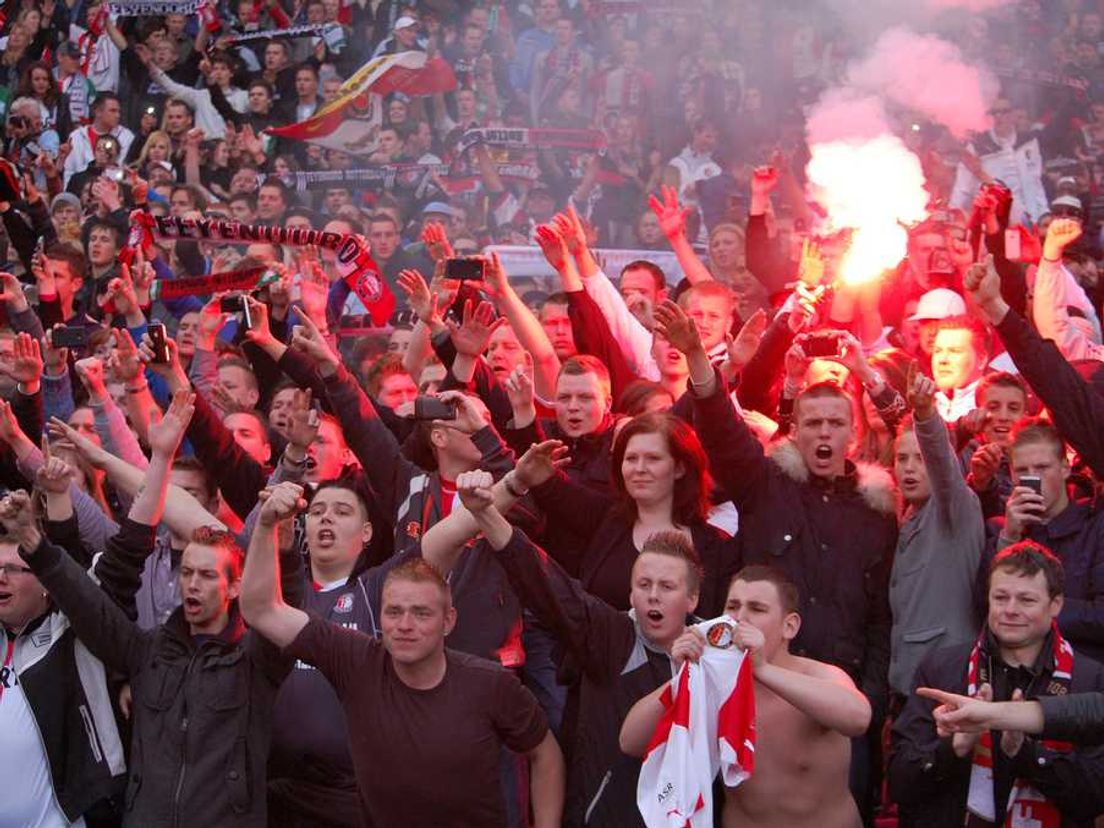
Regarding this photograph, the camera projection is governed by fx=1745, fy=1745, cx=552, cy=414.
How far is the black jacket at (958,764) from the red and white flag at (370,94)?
7201 millimetres

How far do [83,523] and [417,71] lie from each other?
5.90 metres

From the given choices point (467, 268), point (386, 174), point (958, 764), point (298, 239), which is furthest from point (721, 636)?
point (386, 174)

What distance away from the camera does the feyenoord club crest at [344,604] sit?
5.40 meters

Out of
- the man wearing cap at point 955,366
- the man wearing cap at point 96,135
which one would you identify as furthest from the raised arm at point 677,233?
the man wearing cap at point 96,135

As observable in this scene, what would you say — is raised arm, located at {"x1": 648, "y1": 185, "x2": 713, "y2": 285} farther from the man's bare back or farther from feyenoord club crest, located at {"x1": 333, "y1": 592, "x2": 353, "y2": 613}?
the man's bare back

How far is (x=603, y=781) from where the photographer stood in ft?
15.9

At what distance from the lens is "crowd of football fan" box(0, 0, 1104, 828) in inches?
186

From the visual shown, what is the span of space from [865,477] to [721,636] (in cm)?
125

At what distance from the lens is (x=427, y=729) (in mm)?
4730

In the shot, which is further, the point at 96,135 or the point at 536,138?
the point at 96,135

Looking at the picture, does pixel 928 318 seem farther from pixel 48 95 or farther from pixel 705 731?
pixel 48 95

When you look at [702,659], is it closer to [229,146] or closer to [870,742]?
[870,742]

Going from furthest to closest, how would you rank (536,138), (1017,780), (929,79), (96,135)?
(96,135) < (536,138) < (929,79) < (1017,780)

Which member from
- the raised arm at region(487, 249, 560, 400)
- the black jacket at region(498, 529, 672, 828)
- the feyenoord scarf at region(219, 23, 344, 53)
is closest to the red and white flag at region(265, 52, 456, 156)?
the feyenoord scarf at region(219, 23, 344, 53)
